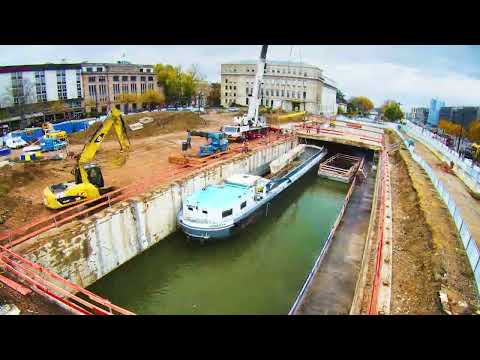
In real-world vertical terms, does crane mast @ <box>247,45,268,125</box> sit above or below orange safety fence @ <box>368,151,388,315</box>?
above

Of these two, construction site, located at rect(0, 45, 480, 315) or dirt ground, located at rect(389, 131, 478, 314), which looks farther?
construction site, located at rect(0, 45, 480, 315)

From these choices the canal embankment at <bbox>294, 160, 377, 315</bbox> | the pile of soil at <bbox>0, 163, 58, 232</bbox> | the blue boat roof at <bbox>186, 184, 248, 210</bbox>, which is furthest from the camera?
the blue boat roof at <bbox>186, 184, 248, 210</bbox>

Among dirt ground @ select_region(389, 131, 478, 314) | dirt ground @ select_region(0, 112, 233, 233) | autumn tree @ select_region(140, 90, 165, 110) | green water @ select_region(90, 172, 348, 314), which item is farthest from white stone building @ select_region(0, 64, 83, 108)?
dirt ground @ select_region(389, 131, 478, 314)

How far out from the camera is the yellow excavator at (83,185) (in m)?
14.3

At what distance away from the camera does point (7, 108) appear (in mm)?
39281

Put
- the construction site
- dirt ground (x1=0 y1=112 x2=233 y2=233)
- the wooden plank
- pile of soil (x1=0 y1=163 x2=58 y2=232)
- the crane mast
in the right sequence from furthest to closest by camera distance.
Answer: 1. the crane mast
2. dirt ground (x1=0 y1=112 x2=233 y2=233)
3. pile of soil (x1=0 y1=163 x2=58 y2=232)
4. the construction site
5. the wooden plank

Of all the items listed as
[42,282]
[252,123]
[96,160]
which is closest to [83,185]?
[42,282]

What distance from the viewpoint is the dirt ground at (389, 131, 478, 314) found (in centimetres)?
927

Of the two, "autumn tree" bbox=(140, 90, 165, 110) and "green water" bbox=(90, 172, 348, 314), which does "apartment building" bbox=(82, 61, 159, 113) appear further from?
"green water" bbox=(90, 172, 348, 314)

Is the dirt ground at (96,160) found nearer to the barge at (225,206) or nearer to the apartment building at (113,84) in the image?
the barge at (225,206)

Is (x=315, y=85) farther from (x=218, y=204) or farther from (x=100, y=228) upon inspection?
(x=100, y=228)

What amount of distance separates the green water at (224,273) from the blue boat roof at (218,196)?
216cm

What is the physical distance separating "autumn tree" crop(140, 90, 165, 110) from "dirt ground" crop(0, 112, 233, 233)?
23.1m
